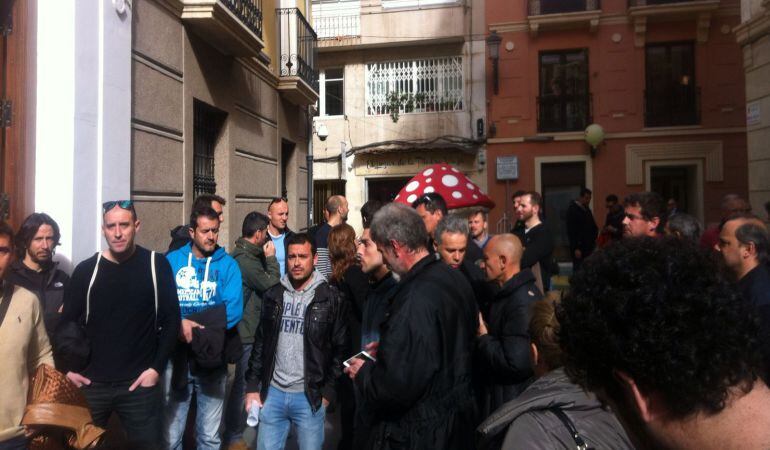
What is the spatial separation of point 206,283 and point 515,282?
2.16 metres

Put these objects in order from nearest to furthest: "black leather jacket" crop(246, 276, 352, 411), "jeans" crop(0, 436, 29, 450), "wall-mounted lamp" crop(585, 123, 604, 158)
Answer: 1. "jeans" crop(0, 436, 29, 450)
2. "black leather jacket" crop(246, 276, 352, 411)
3. "wall-mounted lamp" crop(585, 123, 604, 158)

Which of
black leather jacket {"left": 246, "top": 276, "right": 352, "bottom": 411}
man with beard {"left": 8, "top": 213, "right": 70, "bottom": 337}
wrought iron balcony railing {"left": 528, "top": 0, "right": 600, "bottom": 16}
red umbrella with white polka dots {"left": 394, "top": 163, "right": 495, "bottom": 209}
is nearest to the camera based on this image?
black leather jacket {"left": 246, "top": 276, "right": 352, "bottom": 411}

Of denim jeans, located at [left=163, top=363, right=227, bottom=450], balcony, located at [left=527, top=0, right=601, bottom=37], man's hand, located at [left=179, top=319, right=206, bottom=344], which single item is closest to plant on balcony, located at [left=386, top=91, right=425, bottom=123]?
balcony, located at [left=527, top=0, right=601, bottom=37]

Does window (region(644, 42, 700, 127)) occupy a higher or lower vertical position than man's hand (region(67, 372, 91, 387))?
higher

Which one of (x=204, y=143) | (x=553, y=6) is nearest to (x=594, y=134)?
(x=553, y=6)

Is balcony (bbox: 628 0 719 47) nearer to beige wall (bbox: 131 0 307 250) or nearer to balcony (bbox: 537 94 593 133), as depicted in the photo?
balcony (bbox: 537 94 593 133)

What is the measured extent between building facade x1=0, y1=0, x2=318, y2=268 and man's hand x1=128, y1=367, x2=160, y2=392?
5.33ft

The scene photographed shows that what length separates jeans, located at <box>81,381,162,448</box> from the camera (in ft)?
11.5

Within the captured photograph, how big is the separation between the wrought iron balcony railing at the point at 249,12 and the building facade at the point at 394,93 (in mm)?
8896

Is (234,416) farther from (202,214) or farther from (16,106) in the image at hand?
(16,106)

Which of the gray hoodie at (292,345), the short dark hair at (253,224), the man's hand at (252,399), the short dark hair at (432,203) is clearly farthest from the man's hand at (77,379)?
the short dark hair at (432,203)

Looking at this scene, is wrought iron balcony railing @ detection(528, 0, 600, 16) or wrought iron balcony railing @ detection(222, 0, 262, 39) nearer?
wrought iron balcony railing @ detection(222, 0, 262, 39)

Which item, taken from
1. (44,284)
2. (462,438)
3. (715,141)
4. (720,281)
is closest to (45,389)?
(44,284)

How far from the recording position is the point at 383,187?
731 inches
